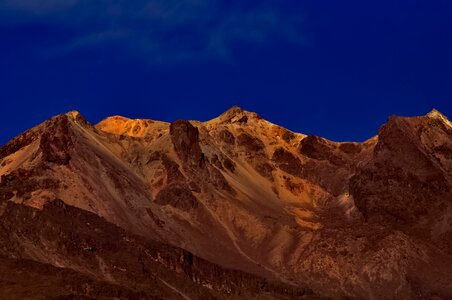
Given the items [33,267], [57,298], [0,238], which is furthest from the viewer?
[0,238]

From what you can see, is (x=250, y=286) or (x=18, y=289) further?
(x=250, y=286)

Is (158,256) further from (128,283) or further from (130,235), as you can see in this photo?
(128,283)

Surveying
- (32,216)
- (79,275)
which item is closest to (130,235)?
(32,216)

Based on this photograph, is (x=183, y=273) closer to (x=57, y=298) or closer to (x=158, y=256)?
(x=158, y=256)

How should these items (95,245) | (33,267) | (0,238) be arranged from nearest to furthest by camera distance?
(33,267) < (0,238) < (95,245)

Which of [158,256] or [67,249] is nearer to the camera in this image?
[67,249]

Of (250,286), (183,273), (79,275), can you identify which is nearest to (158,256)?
(183,273)

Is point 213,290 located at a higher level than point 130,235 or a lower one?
lower

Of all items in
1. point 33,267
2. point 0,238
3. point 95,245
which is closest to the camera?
point 33,267

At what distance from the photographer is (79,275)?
166 metres

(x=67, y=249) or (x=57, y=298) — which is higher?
(x=67, y=249)

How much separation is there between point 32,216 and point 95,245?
13732mm

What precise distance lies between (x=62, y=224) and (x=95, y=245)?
822 cm

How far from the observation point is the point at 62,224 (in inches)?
7554
